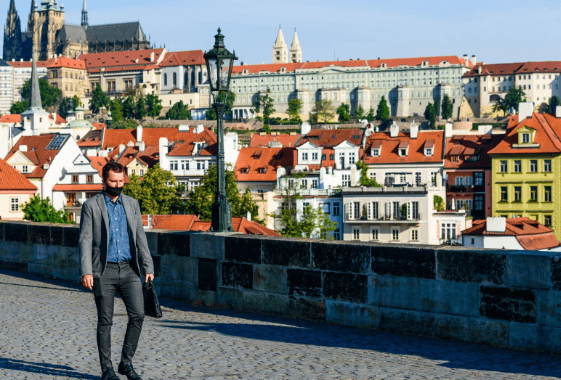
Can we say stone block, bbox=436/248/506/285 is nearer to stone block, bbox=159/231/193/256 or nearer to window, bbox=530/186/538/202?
stone block, bbox=159/231/193/256

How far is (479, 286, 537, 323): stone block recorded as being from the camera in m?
8.50

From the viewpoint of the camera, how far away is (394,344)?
8.98 m

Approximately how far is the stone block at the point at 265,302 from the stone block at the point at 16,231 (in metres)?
6.26

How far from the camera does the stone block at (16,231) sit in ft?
53.9

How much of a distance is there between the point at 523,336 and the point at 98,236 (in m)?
3.79

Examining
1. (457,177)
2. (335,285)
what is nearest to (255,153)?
(457,177)

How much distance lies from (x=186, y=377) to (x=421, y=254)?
9.58 feet

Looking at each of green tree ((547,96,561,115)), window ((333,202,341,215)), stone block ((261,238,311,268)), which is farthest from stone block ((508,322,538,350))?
green tree ((547,96,561,115))

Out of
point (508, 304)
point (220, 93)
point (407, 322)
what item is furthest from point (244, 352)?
point (220, 93)

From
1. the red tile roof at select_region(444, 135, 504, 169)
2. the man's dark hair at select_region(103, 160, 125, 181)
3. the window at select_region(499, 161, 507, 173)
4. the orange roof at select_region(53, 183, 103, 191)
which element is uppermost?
the red tile roof at select_region(444, 135, 504, 169)

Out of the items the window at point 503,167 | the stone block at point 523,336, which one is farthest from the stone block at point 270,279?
the window at point 503,167

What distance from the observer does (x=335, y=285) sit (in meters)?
10.4

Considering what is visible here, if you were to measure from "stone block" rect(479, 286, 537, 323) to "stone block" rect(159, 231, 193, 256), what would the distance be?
4621mm

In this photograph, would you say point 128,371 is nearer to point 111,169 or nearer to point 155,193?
point 111,169
